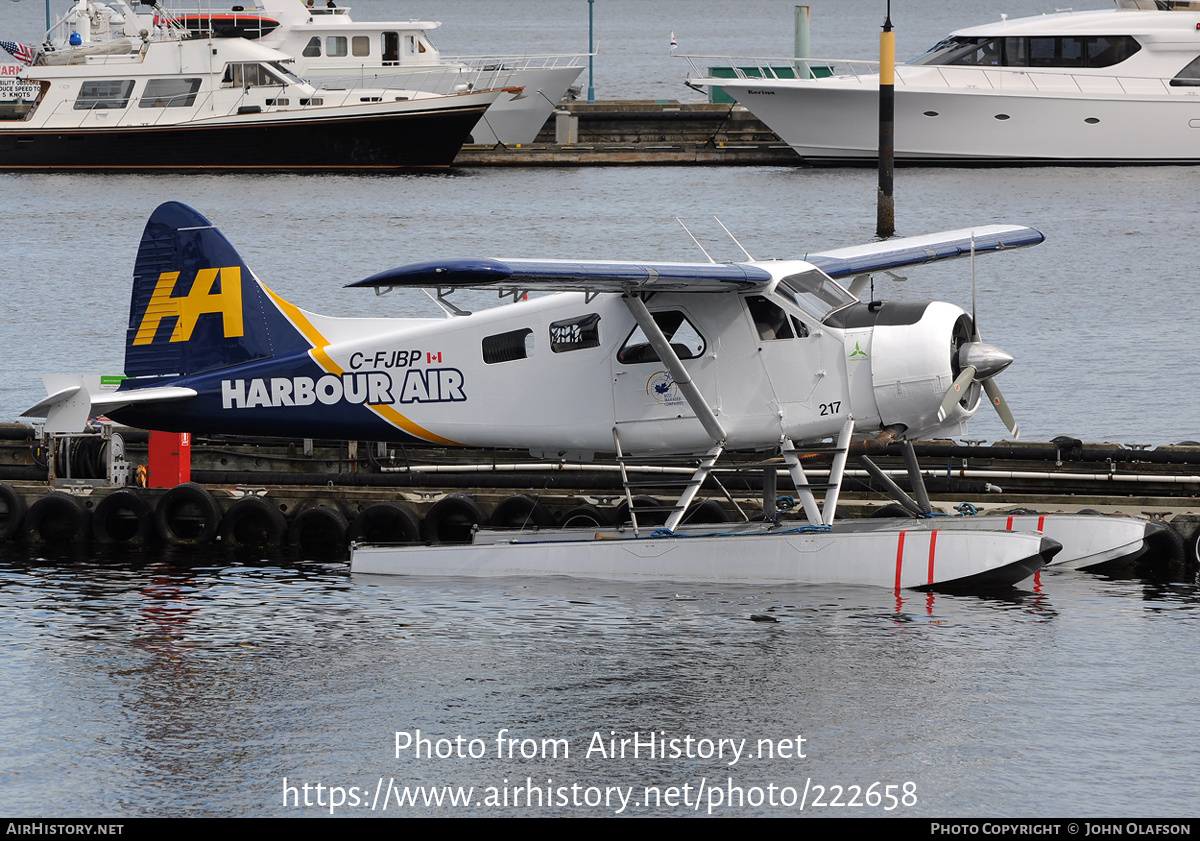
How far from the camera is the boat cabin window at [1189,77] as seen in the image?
49.1 meters

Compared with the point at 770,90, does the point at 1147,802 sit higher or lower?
lower

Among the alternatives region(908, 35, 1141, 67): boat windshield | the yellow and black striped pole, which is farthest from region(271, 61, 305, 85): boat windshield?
the yellow and black striped pole

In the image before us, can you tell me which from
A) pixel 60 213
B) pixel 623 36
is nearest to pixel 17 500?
pixel 60 213

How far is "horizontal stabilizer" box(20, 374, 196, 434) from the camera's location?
15195mm

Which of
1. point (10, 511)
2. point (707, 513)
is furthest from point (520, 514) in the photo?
point (10, 511)

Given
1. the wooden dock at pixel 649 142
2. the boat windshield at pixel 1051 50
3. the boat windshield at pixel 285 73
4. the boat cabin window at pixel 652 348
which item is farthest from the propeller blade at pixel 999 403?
the boat windshield at pixel 285 73

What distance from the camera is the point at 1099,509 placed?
1625cm

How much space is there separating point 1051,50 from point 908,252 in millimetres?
35430

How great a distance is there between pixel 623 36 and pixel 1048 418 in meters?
168

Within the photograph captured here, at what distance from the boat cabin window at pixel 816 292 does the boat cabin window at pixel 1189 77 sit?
38.4 meters

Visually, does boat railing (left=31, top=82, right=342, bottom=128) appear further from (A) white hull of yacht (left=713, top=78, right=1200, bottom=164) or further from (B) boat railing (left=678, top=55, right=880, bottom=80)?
(A) white hull of yacht (left=713, top=78, right=1200, bottom=164)

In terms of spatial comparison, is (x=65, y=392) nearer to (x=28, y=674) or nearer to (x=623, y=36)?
(x=28, y=674)

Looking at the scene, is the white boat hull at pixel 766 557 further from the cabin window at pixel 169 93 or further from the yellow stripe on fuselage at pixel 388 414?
the cabin window at pixel 169 93

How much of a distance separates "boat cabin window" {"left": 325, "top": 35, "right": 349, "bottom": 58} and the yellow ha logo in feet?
137
